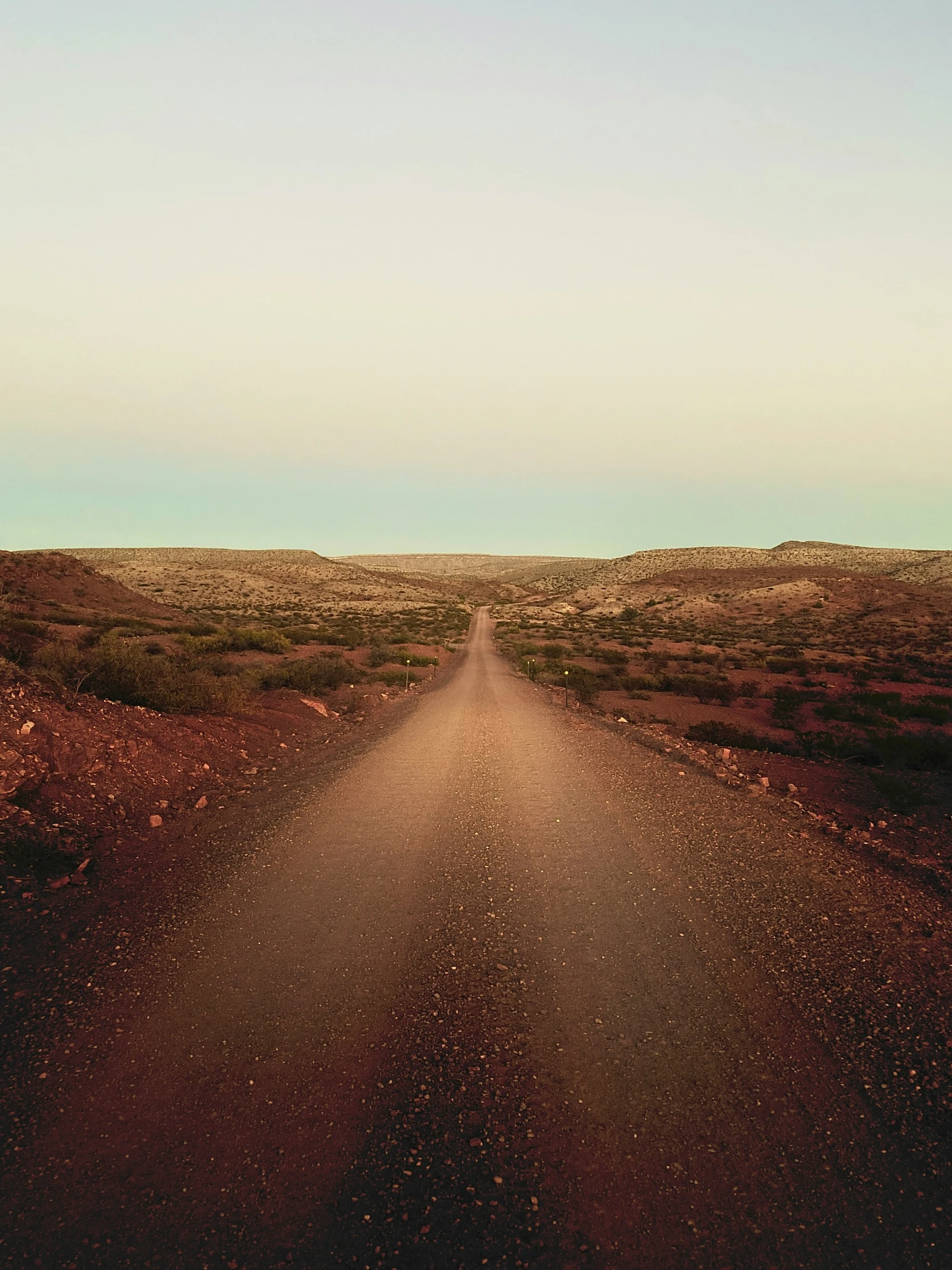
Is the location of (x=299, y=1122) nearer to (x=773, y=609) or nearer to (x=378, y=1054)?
(x=378, y=1054)

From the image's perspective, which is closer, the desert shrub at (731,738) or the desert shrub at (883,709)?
the desert shrub at (731,738)

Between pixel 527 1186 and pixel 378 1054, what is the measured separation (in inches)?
56.5

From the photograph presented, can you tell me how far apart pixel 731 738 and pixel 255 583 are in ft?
294

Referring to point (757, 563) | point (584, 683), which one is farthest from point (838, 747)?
point (757, 563)

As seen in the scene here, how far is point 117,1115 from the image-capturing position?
394 centimetres

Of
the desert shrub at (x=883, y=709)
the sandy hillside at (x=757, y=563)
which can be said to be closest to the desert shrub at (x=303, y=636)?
the desert shrub at (x=883, y=709)

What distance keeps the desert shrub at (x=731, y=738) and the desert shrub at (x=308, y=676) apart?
39.0ft

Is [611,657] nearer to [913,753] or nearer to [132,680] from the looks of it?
[913,753]

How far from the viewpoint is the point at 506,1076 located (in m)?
4.41

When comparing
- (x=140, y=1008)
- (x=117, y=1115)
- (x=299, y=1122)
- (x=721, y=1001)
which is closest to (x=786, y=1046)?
(x=721, y=1001)

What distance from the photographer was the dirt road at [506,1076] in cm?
333

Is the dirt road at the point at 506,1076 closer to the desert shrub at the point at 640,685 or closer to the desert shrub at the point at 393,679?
the desert shrub at the point at 393,679

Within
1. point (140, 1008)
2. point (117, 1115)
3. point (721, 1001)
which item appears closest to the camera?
point (117, 1115)

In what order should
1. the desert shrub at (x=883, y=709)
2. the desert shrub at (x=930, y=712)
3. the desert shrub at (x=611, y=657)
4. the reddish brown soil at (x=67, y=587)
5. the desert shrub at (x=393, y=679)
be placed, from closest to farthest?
the desert shrub at (x=883, y=709) → the desert shrub at (x=930, y=712) → the desert shrub at (x=393, y=679) → the desert shrub at (x=611, y=657) → the reddish brown soil at (x=67, y=587)
